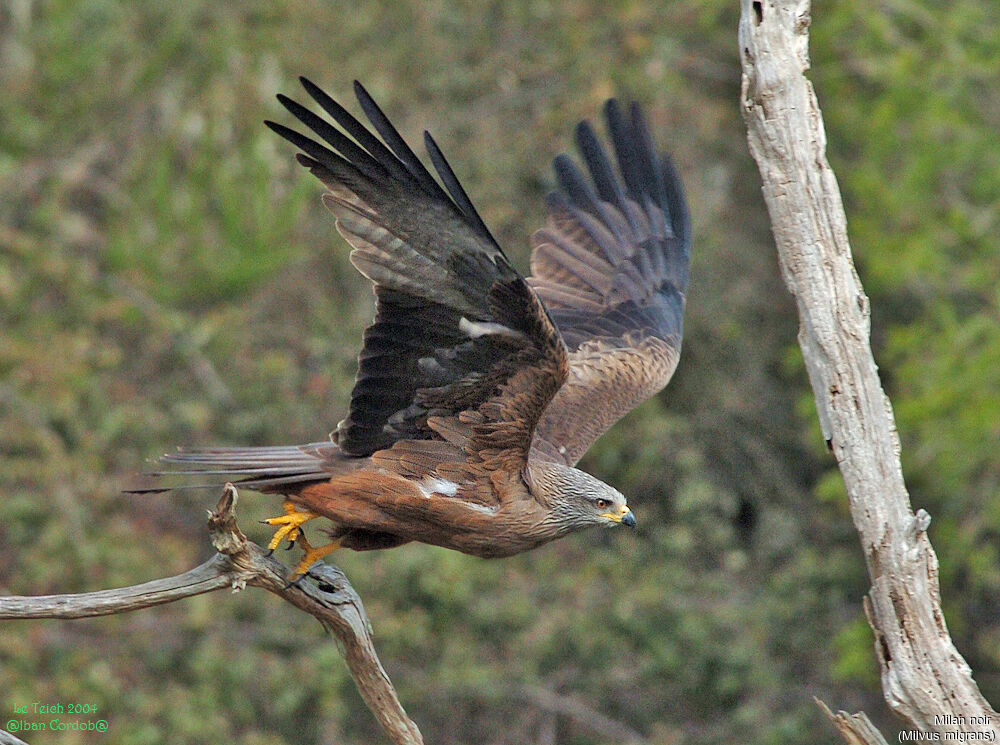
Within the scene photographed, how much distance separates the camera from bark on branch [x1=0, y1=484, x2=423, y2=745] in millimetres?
4148

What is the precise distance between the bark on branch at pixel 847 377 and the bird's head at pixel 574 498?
37.3 inches

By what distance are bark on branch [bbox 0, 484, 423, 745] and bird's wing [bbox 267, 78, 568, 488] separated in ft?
1.69

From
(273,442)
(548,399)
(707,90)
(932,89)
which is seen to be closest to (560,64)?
(707,90)

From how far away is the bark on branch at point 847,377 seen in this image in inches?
166

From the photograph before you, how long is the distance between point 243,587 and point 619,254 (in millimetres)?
2643

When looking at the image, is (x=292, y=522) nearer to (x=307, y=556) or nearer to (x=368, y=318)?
(x=307, y=556)

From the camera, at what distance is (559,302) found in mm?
6191

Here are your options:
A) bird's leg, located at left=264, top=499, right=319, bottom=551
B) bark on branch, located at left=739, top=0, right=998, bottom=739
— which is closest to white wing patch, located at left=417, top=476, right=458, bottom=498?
bird's leg, located at left=264, top=499, right=319, bottom=551

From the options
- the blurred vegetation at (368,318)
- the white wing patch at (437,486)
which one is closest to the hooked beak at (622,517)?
the white wing patch at (437,486)

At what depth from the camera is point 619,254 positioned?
6332 millimetres

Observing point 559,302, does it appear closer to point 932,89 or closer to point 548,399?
point 548,399

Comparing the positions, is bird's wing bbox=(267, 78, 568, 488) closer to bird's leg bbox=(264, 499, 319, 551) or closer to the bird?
the bird

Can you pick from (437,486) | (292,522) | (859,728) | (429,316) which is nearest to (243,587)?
(292,522)

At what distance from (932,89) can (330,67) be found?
4.11 m
